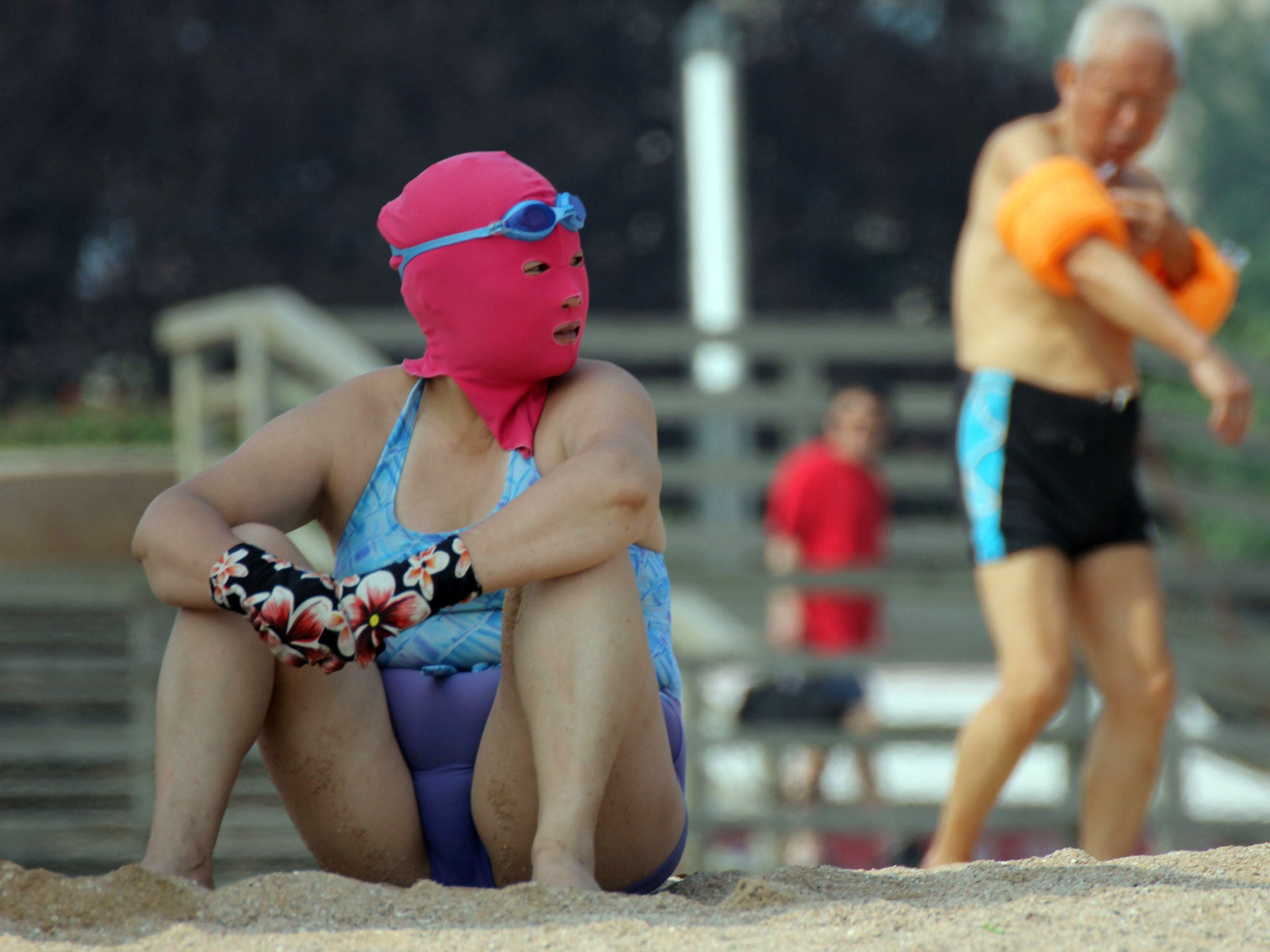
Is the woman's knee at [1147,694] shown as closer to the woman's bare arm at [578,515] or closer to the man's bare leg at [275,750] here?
the woman's bare arm at [578,515]

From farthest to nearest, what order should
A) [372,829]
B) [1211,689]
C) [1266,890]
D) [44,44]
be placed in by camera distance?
[44,44]
[1211,689]
[372,829]
[1266,890]

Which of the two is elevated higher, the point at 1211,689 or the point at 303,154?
the point at 303,154

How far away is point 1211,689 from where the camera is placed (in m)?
6.62

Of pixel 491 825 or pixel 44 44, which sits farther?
pixel 44 44

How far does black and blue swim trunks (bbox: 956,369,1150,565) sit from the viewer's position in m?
3.60

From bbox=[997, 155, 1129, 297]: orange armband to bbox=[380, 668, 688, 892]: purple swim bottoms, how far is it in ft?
5.41

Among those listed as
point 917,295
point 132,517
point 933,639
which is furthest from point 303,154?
point 933,639

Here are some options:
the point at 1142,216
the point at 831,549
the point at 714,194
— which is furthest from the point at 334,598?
the point at 714,194

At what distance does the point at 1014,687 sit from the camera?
3.47 meters

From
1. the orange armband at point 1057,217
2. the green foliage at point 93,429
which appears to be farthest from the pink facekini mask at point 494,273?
the green foliage at point 93,429

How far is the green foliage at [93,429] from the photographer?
34.3ft

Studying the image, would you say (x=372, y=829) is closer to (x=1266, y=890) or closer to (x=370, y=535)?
(x=370, y=535)

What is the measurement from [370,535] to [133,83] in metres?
14.3

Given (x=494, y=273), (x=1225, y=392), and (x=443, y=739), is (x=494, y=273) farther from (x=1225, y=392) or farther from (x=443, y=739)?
(x=1225, y=392)
